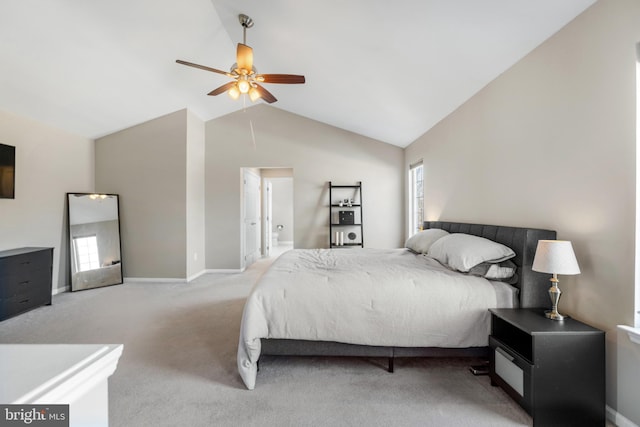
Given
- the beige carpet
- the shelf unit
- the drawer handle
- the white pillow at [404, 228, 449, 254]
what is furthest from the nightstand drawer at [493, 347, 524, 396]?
the shelf unit

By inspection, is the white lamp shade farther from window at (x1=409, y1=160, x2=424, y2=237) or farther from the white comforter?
window at (x1=409, y1=160, x2=424, y2=237)

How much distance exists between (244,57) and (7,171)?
10.6 ft

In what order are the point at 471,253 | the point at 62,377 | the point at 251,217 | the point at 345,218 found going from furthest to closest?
the point at 251,217, the point at 345,218, the point at 471,253, the point at 62,377

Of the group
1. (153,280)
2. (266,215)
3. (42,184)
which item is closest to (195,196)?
(153,280)

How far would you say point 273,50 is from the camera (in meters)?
3.33

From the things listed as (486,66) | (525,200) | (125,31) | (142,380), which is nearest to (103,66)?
(125,31)

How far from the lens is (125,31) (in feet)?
9.33

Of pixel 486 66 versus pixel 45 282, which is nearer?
pixel 486 66

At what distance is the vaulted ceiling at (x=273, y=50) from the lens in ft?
6.89

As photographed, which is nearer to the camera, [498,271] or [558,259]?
[558,259]

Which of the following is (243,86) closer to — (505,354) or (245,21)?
(245,21)

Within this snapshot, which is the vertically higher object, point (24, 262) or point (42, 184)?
point (42, 184)

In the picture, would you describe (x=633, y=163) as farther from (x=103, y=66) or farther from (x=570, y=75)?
(x=103, y=66)

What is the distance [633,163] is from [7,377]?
2514 mm
